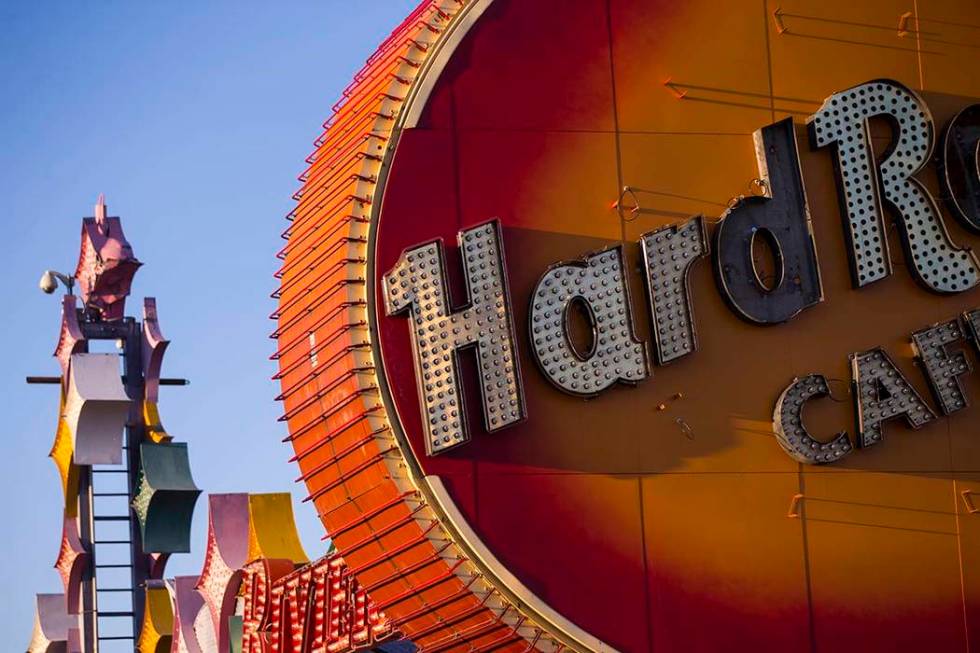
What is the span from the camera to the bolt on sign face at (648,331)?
20.3 meters

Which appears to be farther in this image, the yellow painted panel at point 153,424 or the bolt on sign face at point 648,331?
the yellow painted panel at point 153,424

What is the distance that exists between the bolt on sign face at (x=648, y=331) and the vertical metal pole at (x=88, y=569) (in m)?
18.3

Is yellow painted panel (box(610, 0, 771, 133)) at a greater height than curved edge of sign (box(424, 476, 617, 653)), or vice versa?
yellow painted panel (box(610, 0, 771, 133))

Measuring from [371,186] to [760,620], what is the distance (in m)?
5.91

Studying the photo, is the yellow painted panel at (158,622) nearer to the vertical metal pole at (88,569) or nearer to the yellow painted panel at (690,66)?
the vertical metal pole at (88,569)

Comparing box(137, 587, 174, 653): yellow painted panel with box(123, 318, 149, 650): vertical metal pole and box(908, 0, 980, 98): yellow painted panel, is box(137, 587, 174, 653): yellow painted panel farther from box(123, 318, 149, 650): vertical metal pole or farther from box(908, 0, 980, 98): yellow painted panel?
box(908, 0, 980, 98): yellow painted panel

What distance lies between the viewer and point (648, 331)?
20938 millimetres

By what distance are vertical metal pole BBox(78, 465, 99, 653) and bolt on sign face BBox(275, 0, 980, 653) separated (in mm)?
18269

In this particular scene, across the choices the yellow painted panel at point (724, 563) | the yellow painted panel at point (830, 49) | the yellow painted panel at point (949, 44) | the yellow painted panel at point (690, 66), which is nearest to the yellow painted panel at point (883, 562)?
the yellow painted panel at point (724, 563)

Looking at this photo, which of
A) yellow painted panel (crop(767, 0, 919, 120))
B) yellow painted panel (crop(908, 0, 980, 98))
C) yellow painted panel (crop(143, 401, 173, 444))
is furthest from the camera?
yellow painted panel (crop(143, 401, 173, 444))

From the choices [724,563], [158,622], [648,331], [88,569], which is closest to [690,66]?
[648,331]

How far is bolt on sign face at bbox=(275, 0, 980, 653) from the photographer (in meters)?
20.3

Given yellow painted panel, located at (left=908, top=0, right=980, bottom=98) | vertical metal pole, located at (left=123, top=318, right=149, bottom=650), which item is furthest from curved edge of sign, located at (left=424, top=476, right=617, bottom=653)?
vertical metal pole, located at (left=123, top=318, right=149, bottom=650)

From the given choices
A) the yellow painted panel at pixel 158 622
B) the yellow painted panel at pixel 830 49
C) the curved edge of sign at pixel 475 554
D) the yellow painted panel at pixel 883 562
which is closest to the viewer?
the curved edge of sign at pixel 475 554
